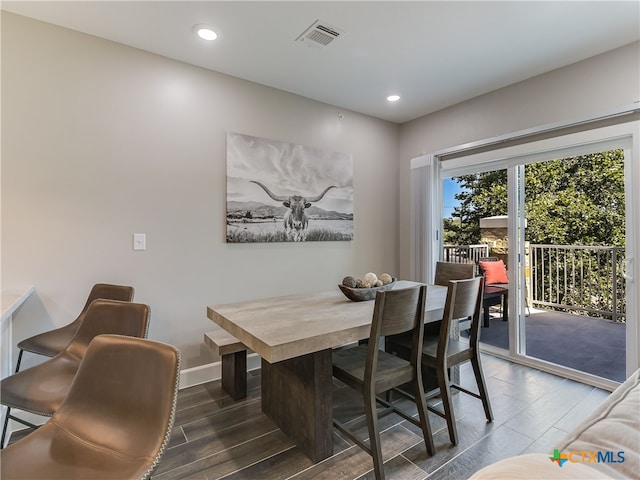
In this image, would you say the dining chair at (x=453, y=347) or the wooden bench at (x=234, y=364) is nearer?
the dining chair at (x=453, y=347)

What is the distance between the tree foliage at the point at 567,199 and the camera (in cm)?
269

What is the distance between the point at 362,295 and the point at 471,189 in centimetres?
227

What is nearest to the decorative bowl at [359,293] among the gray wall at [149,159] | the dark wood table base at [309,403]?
the dark wood table base at [309,403]

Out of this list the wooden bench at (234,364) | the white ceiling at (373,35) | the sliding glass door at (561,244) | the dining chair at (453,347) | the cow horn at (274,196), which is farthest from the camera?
the cow horn at (274,196)

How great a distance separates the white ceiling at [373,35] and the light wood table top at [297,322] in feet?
6.34

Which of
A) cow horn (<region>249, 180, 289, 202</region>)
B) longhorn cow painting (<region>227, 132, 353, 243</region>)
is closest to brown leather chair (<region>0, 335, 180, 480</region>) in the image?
longhorn cow painting (<region>227, 132, 353, 243</region>)

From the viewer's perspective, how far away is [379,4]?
2.05 meters

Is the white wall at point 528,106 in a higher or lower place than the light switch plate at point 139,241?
higher

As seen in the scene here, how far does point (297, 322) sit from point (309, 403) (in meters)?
0.48

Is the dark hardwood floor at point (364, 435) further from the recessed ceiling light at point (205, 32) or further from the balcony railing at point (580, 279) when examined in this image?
the recessed ceiling light at point (205, 32)

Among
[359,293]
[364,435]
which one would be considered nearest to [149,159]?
[359,293]

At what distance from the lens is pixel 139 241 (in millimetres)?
2529

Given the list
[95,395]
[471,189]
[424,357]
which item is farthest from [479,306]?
[95,395]

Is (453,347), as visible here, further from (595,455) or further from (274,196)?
(274,196)
